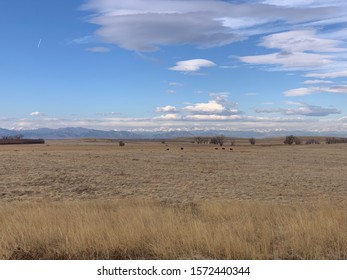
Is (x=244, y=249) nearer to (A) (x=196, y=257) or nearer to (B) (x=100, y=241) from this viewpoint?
(A) (x=196, y=257)

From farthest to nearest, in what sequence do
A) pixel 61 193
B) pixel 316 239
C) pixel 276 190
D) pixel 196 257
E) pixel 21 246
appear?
1. pixel 276 190
2. pixel 61 193
3. pixel 316 239
4. pixel 21 246
5. pixel 196 257

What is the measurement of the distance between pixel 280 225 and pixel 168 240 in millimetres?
3565

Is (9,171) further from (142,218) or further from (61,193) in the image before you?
(142,218)

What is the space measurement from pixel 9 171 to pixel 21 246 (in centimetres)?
2262

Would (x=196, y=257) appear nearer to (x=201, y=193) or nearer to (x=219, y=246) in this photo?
(x=219, y=246)

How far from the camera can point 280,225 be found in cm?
1011

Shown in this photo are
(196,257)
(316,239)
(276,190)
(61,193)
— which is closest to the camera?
(196,257)

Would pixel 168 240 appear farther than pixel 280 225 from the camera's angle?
No

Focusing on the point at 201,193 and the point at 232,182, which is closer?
the point at 201,193

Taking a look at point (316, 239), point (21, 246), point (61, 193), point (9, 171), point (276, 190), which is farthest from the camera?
point (9, 171)

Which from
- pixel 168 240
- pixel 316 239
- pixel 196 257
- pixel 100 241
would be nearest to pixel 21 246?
pixel 100 241

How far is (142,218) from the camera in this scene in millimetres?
10367

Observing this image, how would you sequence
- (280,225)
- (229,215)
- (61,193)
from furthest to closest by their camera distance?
(61,193) → (229,215) → (280,225)

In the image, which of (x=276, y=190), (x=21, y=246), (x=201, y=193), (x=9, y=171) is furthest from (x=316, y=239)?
(x=9, y=171)
